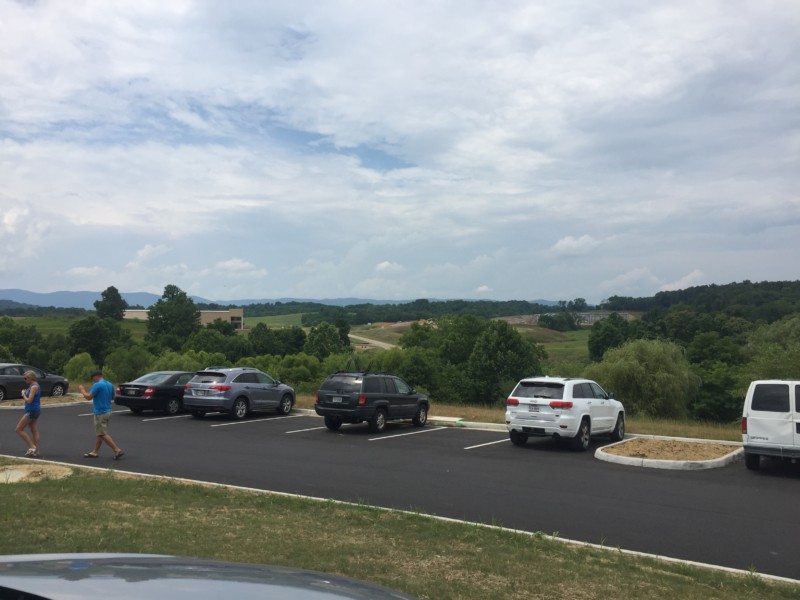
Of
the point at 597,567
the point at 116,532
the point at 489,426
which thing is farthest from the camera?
the point at 489,426

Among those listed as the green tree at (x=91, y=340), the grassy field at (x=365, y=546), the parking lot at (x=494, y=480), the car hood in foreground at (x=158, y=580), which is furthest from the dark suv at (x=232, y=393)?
the green tree at (x=91, y=340)

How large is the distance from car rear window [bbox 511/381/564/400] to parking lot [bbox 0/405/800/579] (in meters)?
1.24

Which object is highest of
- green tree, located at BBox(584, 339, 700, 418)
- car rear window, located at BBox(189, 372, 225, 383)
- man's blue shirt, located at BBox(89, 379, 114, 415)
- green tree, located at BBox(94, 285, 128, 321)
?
green tree, located at BBox(94, 285, 128, 321)

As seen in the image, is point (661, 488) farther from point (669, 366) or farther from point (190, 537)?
point (669, 366)

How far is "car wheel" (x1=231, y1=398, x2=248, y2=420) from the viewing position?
21766 mm

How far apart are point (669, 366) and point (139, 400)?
1359 inches

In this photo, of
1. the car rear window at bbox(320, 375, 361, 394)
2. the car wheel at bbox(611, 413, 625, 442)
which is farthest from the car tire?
the car wheel at bbox(611, 413, 625, 442)

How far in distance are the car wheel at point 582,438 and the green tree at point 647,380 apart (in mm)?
29154

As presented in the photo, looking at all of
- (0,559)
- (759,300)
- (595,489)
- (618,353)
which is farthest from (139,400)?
(759,300)

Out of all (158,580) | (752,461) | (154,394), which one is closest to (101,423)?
(154,394)

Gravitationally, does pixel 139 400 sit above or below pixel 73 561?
below

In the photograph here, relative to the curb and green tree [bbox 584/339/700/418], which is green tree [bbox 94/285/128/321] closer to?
green tree [bbox 584/339/700/418]

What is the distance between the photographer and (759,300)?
9850 cm

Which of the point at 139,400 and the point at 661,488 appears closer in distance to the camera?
the point at 661,488
